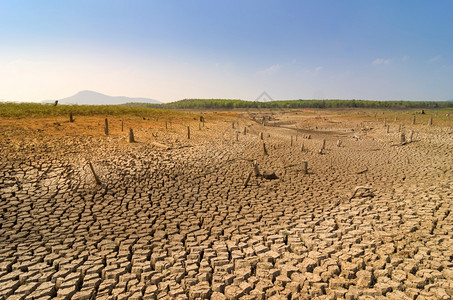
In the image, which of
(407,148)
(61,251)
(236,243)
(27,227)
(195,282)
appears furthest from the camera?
(407,148)

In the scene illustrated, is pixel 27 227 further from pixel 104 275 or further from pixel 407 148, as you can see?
pixel 407 148

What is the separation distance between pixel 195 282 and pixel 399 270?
11.8 ft

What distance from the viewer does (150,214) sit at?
6840 millimetres

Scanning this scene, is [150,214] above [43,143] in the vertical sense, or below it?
below

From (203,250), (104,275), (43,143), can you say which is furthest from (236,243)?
(43,143)

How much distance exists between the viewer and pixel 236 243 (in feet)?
18.2

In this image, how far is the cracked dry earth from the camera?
4.22m

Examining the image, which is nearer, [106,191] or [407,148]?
[106,191]

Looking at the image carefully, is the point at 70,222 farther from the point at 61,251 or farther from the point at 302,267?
the point at 302,267

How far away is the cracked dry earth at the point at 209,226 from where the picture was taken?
422 centimetres

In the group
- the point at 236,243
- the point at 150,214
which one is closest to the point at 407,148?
the point at 236,243

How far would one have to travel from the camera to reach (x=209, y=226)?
6305mm

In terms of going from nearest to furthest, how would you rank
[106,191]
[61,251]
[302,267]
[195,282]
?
[195,282], [302,267], [61,251], [106,191]

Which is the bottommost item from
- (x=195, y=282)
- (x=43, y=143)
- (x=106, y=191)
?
(x=195, y=282)
